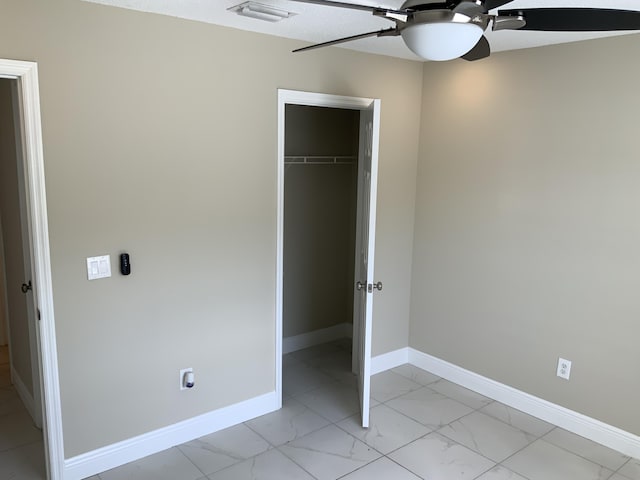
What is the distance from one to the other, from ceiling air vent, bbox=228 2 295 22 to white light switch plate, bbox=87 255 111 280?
1389 millimetres

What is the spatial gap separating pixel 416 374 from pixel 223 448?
1.73 meters

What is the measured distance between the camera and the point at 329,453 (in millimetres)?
3021

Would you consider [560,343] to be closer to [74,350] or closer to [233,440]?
[233,440]

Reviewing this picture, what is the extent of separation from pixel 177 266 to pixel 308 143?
1843mm

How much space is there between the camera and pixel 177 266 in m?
2.89

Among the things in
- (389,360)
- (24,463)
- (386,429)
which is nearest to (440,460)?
(386,429)

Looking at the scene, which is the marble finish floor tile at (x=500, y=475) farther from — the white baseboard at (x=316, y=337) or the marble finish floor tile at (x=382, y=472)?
the white baseboard at (x=316, y=337)

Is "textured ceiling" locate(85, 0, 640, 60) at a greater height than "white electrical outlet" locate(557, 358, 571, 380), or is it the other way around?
"textured ceiling" locate(85, 0, 640, 60)

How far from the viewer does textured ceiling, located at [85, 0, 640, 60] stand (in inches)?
92.4

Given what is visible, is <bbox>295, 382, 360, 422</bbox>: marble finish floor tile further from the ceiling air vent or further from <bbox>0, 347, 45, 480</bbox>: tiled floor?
the ceiling air vent

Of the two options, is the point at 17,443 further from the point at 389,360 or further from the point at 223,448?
the point at 389,360

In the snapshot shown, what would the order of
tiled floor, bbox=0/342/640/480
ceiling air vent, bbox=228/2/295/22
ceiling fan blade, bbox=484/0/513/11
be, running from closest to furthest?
ceiling fan blade, bbox=484/0/513/11
ceiling air vent, bbox=228/2/295/22
tiled floor, bbox=0/342/640/480

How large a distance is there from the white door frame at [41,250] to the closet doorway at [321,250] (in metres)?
1.58

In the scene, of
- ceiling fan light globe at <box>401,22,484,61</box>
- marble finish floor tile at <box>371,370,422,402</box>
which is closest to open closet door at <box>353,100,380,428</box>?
marble finish floor tile at <box>371,370,422,402</box>
